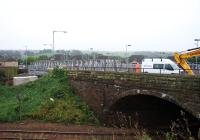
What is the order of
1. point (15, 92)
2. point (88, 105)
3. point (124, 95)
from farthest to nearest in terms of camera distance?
point (15, 92) < point (88, 105) < point (124, 95)

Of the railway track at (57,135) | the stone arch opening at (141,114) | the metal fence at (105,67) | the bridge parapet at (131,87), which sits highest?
the metal fence at (105,67)

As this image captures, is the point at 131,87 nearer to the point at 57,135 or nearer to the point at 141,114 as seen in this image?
the point at 141,114

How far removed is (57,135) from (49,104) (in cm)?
549

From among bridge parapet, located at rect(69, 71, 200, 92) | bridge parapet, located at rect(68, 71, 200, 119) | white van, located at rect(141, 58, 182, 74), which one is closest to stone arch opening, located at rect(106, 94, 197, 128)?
bridge parapet, located at rect(68, 71, 200, 119)

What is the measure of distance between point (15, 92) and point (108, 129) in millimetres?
12072

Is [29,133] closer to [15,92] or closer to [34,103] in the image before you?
[34,103]

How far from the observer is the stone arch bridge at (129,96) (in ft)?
66.8

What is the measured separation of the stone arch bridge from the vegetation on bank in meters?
0.89

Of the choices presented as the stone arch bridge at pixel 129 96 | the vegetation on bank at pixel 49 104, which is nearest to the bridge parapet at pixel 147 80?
the stone arch bridge at pixel 129 96

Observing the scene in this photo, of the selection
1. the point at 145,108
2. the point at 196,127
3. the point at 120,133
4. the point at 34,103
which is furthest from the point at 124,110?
the point at 34,103

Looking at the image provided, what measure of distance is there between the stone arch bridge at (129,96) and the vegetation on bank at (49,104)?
0.89 metres

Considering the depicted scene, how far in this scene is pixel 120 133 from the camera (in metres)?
21.2

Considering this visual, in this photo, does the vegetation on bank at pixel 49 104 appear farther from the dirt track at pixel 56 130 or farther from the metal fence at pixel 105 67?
the metal fence at pixel 105 67

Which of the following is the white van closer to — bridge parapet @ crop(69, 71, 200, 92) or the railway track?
bridge parapet @ crop(69, 71, 200, 92)
